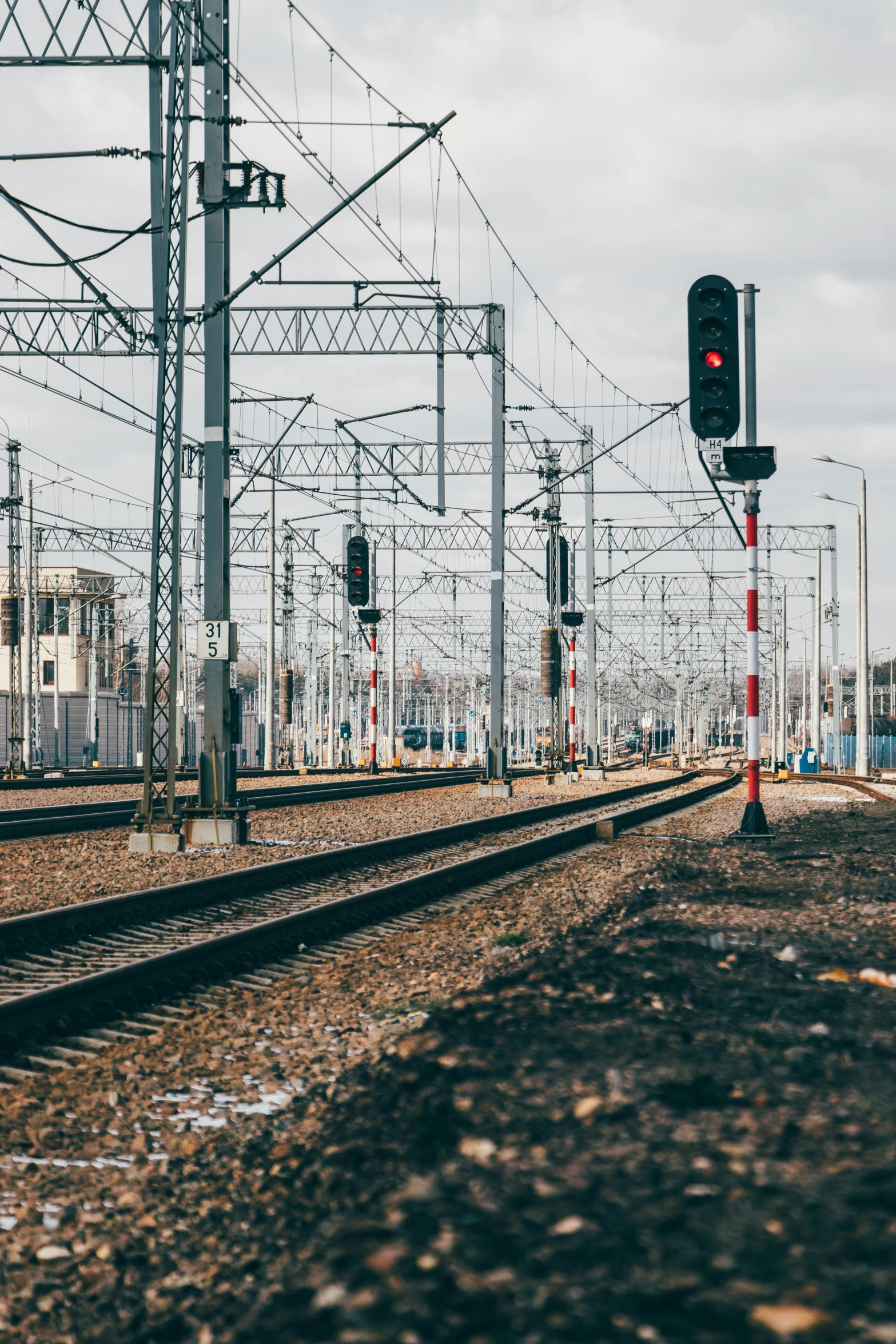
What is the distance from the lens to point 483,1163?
12.6 ft

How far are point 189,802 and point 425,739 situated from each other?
99856 millimetres

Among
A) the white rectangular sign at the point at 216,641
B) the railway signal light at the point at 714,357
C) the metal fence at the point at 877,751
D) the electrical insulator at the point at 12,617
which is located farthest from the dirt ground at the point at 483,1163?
the metal fence at the point at 877,751

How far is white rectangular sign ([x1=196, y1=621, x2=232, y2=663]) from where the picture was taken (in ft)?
52.1

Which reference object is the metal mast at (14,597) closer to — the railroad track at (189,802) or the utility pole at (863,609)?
the railroad track at (189,802)

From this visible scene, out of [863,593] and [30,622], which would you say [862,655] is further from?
[30,622]

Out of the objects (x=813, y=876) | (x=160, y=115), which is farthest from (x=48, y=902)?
(x=160, y=115)

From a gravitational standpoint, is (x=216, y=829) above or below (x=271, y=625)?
below

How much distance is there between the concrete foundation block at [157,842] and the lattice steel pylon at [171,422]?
0.13 metres

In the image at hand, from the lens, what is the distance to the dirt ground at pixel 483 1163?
290cm

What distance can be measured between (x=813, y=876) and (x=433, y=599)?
208 ft

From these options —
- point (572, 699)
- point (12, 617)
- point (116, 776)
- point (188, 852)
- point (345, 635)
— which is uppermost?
point (12, 617)

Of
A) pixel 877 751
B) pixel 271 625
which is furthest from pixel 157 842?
pixel 877 751

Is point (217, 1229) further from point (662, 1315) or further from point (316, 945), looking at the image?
point (316, 945)

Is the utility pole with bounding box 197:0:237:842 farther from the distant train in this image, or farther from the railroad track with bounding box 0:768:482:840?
the distant train
